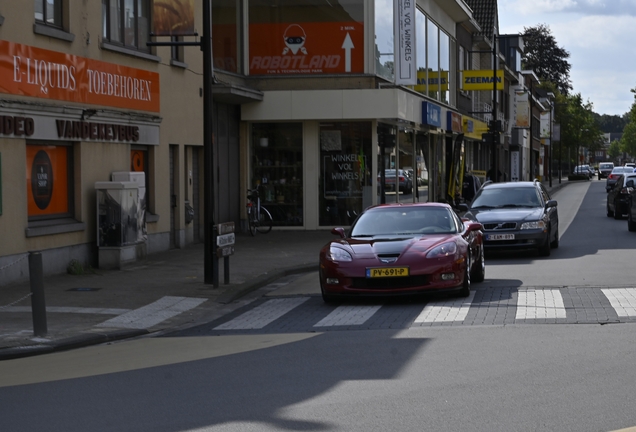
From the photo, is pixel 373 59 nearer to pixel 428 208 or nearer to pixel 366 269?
pixel 428 208

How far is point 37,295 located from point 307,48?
18.4 m

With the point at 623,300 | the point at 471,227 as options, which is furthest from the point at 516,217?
the point at 623,300

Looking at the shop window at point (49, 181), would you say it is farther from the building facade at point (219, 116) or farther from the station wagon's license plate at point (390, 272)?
the station wagon's license plate at point (390, 272)

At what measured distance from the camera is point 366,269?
12.5m

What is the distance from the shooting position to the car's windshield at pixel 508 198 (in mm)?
20234

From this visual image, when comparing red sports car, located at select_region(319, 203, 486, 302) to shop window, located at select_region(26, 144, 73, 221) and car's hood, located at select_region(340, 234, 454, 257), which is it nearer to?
car's hood, located at select_region(340, 234, 454, 257)

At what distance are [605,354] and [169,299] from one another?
7.04 m

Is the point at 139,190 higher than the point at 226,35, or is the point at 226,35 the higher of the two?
the point at 226,35

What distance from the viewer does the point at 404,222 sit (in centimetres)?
1405

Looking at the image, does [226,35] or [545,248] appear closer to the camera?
[545,248]

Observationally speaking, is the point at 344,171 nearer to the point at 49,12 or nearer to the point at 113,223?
the point at 113,223

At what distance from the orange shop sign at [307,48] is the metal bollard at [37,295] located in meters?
18.1

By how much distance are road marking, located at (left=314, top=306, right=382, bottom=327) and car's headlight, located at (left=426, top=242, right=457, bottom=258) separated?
985 mm

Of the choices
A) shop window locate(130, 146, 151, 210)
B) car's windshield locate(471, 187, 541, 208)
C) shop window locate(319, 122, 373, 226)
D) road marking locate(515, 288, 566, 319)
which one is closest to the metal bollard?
road marking locate(515, 288, 566, 319)
